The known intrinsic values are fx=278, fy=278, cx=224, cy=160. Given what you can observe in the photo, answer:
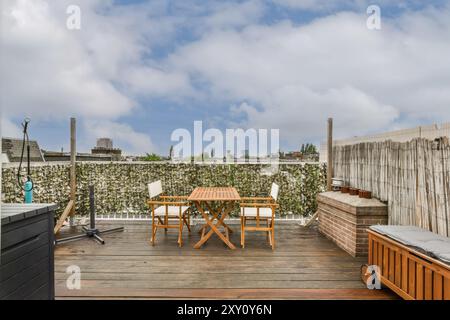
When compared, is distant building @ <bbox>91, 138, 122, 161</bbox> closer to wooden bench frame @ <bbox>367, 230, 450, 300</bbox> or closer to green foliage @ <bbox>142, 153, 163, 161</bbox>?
green foliage @ <bbox>142, 153, 163, 161</bbox>

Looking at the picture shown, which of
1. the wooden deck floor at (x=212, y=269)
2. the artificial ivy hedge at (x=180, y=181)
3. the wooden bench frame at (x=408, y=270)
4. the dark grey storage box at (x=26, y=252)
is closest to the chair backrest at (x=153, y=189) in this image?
the wooden deck floor at (x=212, y=269)

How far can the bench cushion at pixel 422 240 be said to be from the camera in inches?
85.4

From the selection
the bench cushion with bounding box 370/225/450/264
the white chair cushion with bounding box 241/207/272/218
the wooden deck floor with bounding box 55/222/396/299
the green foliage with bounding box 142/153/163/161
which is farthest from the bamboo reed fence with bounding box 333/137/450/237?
the green foliage with bounding box 142/153/163/161

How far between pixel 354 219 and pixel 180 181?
351 centimetres

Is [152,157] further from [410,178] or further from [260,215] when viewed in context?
[410,178]

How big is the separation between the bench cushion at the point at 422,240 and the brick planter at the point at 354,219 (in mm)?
868

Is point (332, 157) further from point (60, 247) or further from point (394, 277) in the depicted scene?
point (60, 247)

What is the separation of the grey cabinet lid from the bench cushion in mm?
2828

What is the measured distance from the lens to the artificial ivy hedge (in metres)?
5.89

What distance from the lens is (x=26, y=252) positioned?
1.63m

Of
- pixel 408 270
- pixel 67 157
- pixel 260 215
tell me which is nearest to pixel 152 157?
pixel 67 157

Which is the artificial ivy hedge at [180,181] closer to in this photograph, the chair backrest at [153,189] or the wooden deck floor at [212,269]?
the chair backrest at [153,189]

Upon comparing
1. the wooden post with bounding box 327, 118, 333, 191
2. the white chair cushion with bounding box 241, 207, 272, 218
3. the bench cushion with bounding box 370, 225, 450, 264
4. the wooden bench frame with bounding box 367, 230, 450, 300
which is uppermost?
the wooden post with bounding box 327, 118, 333, 191
